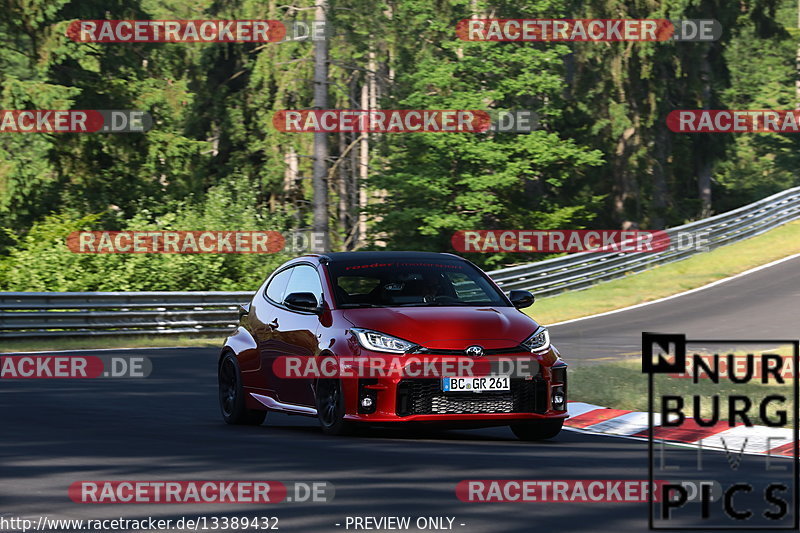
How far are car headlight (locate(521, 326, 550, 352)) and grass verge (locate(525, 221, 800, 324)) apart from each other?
20.6m

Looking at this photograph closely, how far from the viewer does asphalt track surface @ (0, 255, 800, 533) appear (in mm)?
7902

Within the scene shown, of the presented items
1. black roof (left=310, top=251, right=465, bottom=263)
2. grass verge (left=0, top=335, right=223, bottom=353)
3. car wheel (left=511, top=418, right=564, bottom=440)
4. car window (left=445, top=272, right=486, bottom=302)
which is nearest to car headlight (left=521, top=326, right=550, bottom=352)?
car wheel (left=511, top=418, right=564, bottom=440)

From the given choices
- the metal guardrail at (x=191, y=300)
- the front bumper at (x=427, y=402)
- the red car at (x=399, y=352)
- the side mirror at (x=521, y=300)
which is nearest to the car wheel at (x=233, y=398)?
the red car at (x=399, y=352)

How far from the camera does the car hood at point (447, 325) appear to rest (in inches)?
444

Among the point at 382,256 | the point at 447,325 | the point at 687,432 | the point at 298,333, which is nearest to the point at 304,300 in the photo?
the point at 298,333

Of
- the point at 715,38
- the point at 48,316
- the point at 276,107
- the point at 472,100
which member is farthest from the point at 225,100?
the point at 48,316

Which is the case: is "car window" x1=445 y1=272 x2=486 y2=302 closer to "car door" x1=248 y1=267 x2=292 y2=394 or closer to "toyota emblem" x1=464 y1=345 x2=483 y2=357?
"toyota emblem" x1=464 y1=345 x2=483 y2=357

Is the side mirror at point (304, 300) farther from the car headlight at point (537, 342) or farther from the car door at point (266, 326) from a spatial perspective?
the car headlight at point (537, 342)

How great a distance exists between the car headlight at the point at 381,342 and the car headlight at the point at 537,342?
95 cm

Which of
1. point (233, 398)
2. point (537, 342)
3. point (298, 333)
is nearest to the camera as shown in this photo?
point (537, 342)

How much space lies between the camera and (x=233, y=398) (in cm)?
1339

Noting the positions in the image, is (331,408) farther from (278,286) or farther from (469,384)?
(278,286)

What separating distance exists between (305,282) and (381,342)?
71.8 inches

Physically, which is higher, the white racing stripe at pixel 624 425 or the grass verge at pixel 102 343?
the white racing stripe at pixel 624 425
